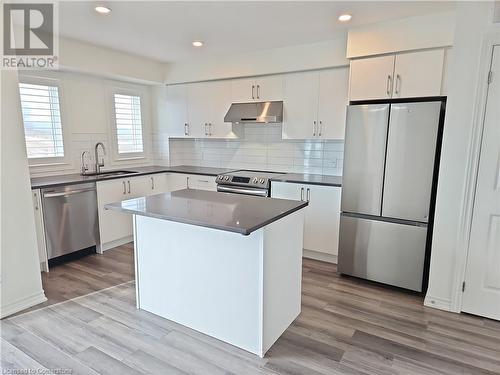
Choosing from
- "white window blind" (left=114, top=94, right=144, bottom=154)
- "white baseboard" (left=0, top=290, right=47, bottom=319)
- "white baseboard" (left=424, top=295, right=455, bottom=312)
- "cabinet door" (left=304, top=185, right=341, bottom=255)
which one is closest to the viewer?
"white baseboard" (left=0, top=290, right=47, bottom=319)

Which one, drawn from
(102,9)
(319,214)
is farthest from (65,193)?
(319,214)

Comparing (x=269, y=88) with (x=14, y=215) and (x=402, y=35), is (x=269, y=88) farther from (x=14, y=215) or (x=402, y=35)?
(x=14, y=215)

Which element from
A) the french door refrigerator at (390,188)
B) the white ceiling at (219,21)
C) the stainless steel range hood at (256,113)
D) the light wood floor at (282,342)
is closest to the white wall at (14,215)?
the light wood floor at (282,342)

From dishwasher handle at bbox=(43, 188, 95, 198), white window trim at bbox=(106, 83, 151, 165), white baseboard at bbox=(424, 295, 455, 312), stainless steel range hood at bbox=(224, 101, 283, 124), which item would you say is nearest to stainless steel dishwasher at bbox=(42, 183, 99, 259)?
dishwasher handle at bbox=(43, 188, 95, 198)

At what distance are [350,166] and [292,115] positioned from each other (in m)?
1.11

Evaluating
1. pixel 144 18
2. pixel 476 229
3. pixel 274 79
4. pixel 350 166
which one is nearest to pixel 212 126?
pixel 274 79

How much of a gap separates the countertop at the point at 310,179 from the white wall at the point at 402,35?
1.30 meters

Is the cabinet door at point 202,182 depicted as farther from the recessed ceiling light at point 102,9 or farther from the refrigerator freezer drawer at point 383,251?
the recessed ceiling light at point 102,9

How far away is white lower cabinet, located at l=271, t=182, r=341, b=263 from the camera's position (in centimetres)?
336

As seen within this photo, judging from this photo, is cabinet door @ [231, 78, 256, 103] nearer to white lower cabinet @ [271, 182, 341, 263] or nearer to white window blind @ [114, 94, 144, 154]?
white lower cabinet @ [271, 182, 341, 263]

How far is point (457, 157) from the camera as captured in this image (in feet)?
8.01

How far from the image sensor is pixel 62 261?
11.5 ft

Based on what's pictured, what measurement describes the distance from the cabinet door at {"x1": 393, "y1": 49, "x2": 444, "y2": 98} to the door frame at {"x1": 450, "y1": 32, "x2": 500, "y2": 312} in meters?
0.38

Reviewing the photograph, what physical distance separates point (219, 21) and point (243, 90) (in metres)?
1.26
